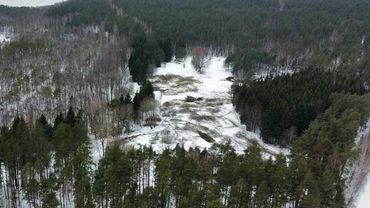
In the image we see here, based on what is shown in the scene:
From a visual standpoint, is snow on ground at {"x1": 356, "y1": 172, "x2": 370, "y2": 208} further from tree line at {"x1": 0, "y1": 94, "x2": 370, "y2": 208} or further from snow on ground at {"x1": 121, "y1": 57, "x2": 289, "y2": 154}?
snow on ground at {"x1": 121, "y1": 57, "x2": 289, "y2": 154}

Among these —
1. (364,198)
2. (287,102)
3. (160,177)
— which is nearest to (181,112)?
(287,102)

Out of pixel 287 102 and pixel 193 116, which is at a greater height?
pixel 287 102

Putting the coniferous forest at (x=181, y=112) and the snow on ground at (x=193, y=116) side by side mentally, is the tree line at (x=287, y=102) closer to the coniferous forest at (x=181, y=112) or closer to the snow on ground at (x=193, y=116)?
the coniferous forest at (x=181, y=112)

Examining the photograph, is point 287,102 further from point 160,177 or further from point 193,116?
point 160,177

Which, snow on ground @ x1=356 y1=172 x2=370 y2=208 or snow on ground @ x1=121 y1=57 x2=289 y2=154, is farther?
snow on ground @ x1=121 y1=57 x2=289 y2=154

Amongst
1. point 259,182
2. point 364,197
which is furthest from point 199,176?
point 364,197

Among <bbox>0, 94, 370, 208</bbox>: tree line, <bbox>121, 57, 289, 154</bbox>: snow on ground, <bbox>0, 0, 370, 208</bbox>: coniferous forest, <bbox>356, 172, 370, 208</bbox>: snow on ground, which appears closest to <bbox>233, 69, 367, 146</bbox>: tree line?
<bbox>0, 0, 370, 208</bbox>: coniferous forest

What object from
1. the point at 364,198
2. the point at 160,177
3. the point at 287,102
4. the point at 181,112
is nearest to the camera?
the point at 160,177
